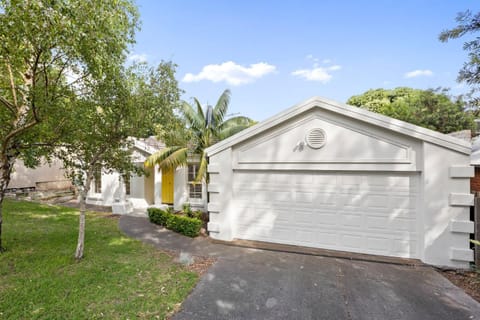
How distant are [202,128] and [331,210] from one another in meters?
5.78

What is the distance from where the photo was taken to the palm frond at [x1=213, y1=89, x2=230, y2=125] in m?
9.01

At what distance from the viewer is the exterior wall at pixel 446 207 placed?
5.13m

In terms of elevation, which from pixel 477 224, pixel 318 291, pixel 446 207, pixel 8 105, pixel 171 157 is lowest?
pixel 318 291

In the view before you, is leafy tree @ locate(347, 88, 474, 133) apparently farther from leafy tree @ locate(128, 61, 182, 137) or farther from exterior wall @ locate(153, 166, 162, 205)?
exterior wall @ locate(153, 166, 162, 205)

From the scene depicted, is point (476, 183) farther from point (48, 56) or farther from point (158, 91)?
point (48, 56)

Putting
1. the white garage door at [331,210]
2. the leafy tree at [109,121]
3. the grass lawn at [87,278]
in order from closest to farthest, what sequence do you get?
the grass lawn at [87,278] < the leafy tree at [109,121] < the white garage door at [331,210]

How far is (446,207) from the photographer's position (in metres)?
5.28

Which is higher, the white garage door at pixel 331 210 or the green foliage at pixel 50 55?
the green foliage at pixel 50 55

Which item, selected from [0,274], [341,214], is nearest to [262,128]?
[341,214]

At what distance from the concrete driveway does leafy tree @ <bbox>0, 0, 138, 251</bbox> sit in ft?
16.5

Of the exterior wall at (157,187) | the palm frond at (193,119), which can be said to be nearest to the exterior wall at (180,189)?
the exterior wall at (157,187)

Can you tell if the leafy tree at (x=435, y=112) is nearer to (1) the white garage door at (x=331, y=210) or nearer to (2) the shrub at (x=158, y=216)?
(1) the white garage door at (x=331, y=210)

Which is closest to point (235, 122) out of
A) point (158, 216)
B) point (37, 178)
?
point (158, 216)

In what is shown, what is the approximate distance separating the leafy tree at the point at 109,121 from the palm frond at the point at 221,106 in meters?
3.01
